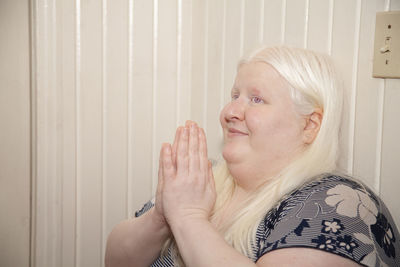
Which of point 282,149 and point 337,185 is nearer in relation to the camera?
point 337,185

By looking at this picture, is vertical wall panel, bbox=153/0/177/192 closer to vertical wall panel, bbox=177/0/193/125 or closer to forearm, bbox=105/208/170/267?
vertical wall panel, bbox=177/0/193/125

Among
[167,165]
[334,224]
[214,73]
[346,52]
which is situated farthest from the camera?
[214,73]

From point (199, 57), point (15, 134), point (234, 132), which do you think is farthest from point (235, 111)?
point (15, 134)

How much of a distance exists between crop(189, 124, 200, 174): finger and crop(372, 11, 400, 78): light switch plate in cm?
49

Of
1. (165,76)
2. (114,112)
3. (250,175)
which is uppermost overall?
(165,76)

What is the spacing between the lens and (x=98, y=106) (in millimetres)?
1640

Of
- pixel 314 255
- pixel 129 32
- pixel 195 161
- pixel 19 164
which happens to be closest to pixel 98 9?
pixel 129 32

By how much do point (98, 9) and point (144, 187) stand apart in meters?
0.72

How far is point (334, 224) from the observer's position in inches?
32.7

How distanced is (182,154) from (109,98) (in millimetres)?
692

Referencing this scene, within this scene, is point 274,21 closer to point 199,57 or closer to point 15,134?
point 199,57

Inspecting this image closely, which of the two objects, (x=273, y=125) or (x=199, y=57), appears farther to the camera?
(x=199, y=57)

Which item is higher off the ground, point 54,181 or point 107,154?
point 107,154

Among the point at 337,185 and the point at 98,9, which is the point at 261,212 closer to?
the point at 337,185
